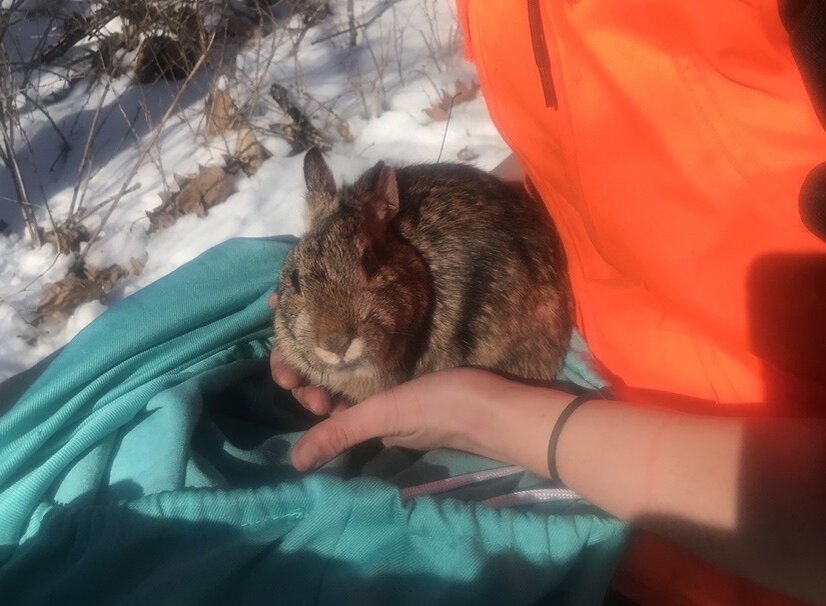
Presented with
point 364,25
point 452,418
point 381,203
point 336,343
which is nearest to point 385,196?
point 381,203

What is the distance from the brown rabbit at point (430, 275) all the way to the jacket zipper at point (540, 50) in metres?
0.43

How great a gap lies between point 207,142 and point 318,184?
184cm

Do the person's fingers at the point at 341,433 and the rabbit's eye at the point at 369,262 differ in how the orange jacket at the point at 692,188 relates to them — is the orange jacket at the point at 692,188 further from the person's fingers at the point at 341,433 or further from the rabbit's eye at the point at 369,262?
the person's fingers at the point at 341,433

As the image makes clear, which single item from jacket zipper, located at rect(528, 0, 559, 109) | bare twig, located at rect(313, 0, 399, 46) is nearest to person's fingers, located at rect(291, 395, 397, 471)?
jacket zipper, located at rect(528, 0, 559, 109)

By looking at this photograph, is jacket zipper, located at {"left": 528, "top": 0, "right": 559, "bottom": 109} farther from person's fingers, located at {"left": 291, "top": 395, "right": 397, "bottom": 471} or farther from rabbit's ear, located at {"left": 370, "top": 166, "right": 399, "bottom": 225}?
person's fingers, located at {"left": 291, "top": 395, "right": 397, "bottom": 471}

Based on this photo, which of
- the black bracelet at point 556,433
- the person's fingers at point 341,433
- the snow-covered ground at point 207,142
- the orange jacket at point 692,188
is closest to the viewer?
the orange jacket at point 692,188

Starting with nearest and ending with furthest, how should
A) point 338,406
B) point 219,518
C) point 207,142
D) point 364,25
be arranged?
point 219,518
point 338,406
point 207,142
point 364,25

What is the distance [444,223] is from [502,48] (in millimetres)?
490

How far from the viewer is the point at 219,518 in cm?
158

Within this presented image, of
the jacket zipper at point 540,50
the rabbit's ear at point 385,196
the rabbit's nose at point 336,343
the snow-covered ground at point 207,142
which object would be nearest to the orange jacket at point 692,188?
the jacket zipper at point 540,50

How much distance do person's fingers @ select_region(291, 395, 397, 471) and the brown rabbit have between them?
11 cm

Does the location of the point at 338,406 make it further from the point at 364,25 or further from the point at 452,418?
the point at 364,25

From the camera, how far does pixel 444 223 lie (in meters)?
2.03

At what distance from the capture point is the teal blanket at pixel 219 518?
4.92 ft
